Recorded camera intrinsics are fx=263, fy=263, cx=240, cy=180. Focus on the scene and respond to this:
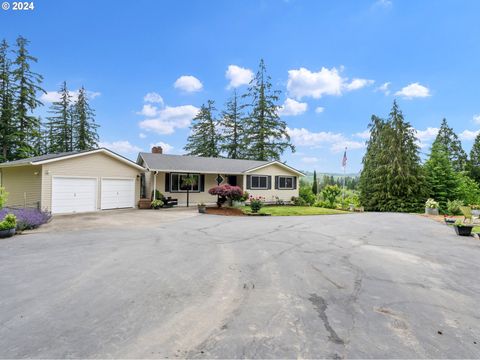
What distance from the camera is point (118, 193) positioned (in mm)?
16484

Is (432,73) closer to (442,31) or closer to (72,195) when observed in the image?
(442,31)

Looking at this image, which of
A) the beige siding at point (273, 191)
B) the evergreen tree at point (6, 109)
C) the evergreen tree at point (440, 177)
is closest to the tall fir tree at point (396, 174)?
the evergreen tree at point (440, 177)

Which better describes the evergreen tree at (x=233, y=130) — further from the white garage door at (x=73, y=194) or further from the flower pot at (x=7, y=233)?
the flower pot at (x=7, y=233)

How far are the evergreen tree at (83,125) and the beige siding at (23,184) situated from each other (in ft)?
59.6

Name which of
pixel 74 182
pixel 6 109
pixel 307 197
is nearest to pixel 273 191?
pixel 307 197

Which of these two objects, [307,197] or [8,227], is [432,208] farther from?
[8,227]

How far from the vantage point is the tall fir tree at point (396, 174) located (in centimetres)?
2067

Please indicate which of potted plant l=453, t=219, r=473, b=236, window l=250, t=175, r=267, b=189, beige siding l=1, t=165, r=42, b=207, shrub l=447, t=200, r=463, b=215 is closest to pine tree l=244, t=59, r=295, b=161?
window l=250, t=175, r=267, b=189

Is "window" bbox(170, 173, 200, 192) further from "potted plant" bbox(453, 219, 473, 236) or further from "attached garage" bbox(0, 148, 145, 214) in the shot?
"potted plant" bbox(453, 219, 473, 236)

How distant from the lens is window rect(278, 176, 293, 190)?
2259cm

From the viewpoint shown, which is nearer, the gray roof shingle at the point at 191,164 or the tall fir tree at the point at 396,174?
the gray roof shingle at the point at 191,164

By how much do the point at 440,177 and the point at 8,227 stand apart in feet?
85.2

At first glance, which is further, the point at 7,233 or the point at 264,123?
the point at 264,123

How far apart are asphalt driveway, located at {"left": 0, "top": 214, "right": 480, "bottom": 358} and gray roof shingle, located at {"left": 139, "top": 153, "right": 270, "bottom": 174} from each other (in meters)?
11.0
